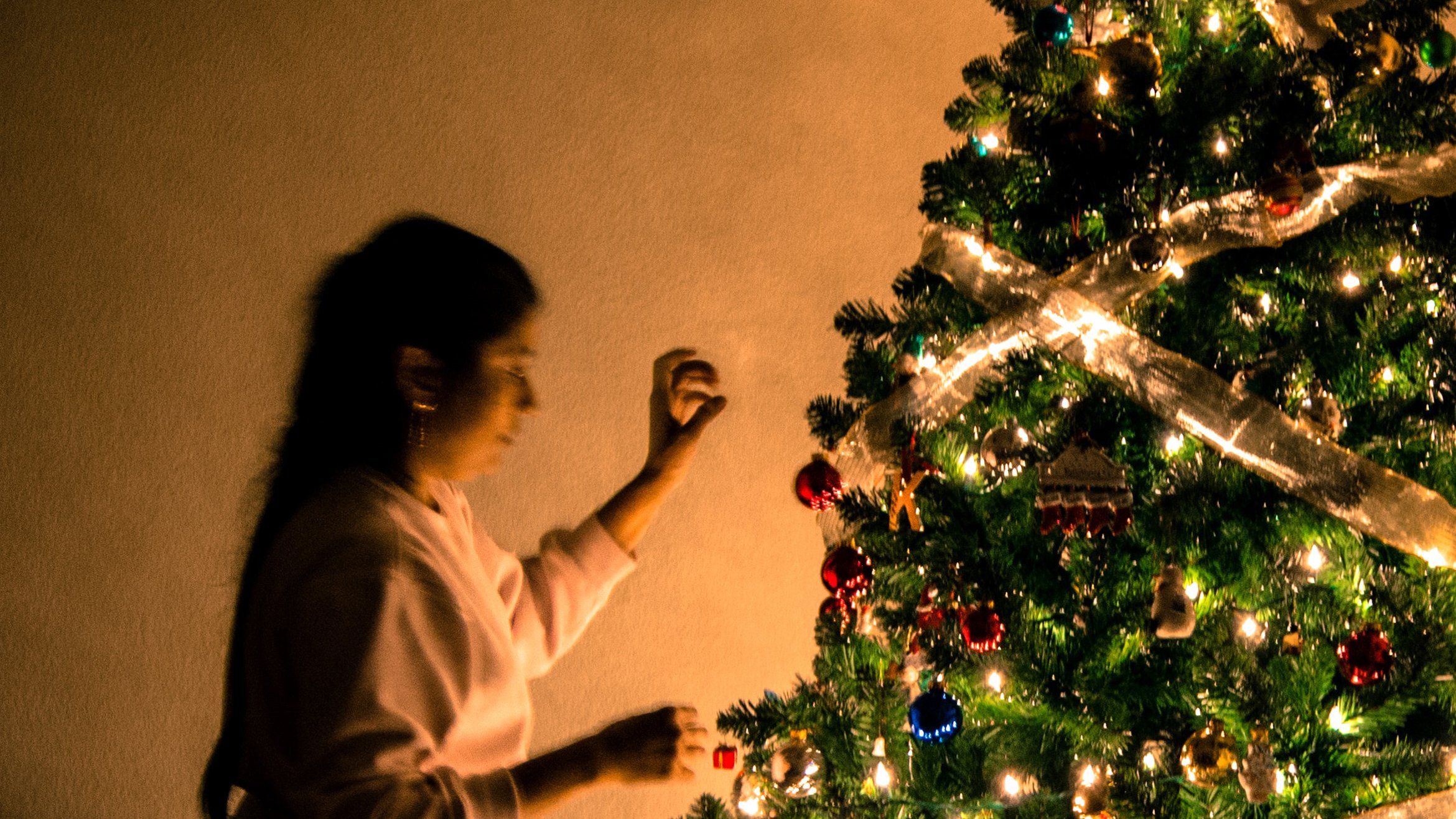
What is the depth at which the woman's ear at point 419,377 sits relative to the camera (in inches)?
33.5

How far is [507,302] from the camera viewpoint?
911 mm

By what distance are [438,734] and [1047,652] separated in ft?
1.64

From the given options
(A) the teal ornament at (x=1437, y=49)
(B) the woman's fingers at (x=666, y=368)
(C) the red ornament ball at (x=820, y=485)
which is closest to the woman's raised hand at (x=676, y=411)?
(B) the woman's fingers at (x=666, y=368)

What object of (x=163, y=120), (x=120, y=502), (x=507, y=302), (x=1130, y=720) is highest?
(x=163, y=120)

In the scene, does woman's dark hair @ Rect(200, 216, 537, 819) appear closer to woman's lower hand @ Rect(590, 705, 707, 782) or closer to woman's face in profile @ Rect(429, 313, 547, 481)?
woman's face in profile @ Rect(429, 313, 547, 481)

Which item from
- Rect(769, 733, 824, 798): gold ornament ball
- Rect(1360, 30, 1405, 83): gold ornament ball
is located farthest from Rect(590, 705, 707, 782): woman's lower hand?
Rect(1360, 30, 1405, 83): gold ornament ball

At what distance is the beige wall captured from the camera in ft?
4.54

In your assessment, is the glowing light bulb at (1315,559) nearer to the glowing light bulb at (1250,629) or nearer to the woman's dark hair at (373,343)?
the glowing light bulb at (1250,629)

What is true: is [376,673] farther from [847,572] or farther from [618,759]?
[847,572]

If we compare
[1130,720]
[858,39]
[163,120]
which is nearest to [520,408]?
[1130,720]

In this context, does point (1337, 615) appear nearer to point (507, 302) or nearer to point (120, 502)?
point (507, 302)

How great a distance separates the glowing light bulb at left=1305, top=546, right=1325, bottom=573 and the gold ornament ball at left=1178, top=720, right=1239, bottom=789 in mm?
194

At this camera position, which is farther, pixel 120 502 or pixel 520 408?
pixel 120 502

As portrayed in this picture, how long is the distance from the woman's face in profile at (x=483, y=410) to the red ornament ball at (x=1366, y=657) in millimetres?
729
